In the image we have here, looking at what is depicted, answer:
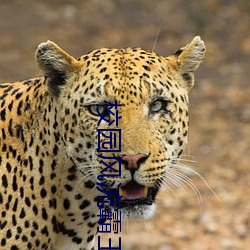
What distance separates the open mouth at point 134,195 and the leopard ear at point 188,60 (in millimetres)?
1000

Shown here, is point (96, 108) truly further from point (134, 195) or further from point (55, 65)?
point (134, 195)

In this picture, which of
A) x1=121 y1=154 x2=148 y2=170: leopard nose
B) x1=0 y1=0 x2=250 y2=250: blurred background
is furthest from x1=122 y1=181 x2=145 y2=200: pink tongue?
x1=0 y1=0 x2=250 y2=250: blurred background

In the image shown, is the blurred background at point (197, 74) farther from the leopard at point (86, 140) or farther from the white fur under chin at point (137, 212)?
the white fur under chin at point (137, 212)

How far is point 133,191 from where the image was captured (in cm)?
669

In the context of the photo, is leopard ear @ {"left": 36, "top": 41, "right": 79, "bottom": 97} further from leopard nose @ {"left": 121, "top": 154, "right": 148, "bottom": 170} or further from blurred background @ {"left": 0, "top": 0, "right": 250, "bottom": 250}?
blurred background @ {"left": 0, "top": 0, "right": 250, "bottom": 250}

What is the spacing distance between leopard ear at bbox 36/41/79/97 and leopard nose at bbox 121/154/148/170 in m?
0.93

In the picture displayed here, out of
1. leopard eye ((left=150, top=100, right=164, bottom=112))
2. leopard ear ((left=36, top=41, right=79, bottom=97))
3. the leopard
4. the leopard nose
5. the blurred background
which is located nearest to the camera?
the leopard nose

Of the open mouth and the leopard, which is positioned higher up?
the leopard

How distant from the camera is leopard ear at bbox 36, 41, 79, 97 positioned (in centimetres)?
695

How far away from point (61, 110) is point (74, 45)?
12.7 m

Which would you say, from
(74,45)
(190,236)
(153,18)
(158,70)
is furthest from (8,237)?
(153,18)

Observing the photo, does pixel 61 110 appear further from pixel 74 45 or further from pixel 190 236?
pixel 74 45

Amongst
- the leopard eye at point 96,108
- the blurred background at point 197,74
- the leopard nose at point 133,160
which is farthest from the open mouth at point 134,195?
the blurred background at point 197,74

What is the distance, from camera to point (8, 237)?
285 inches
